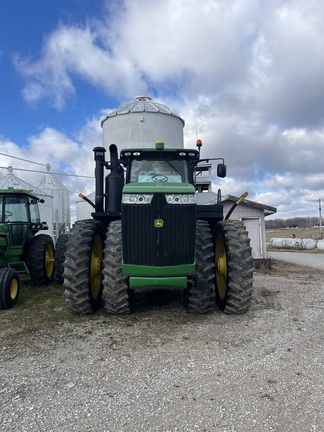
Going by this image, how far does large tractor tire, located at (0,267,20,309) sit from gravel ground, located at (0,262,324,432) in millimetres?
583

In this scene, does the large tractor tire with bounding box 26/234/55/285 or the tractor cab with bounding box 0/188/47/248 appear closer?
the tractor cab with bounding box 0/188/47/248

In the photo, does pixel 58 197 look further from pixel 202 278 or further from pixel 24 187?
pixel 202 278

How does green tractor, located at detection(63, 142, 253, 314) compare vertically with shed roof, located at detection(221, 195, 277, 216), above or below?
below

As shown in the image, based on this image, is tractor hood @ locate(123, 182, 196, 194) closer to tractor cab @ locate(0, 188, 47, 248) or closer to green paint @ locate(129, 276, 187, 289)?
green paint @ locate(129, 276, 187, 289)

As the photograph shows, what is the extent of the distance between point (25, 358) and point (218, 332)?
8.14ft

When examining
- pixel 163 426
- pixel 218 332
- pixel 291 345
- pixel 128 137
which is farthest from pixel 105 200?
pixel 128 137

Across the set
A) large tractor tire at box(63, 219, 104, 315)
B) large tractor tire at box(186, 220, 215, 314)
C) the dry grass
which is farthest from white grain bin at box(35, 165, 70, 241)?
the dry grass

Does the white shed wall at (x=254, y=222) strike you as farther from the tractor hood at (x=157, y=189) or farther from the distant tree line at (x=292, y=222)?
the distant tree line at (x=292, y=222)

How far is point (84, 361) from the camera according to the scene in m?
3.81

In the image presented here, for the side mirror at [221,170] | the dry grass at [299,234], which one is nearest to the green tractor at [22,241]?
the side mirror at [221,170]

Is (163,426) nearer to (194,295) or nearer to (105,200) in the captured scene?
(194,295)

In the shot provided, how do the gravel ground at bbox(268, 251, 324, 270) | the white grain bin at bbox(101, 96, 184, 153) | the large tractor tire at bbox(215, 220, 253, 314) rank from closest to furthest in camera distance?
the large tractor tire at bbox(215, 220, 253, 314) → the gravel ground at bbox(268, 251, 324, 270) → the white grain bin at bbox(101, 96, 184, 153)

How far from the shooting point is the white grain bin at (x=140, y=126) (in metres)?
14.6

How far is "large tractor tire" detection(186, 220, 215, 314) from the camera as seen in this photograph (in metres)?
5.09
